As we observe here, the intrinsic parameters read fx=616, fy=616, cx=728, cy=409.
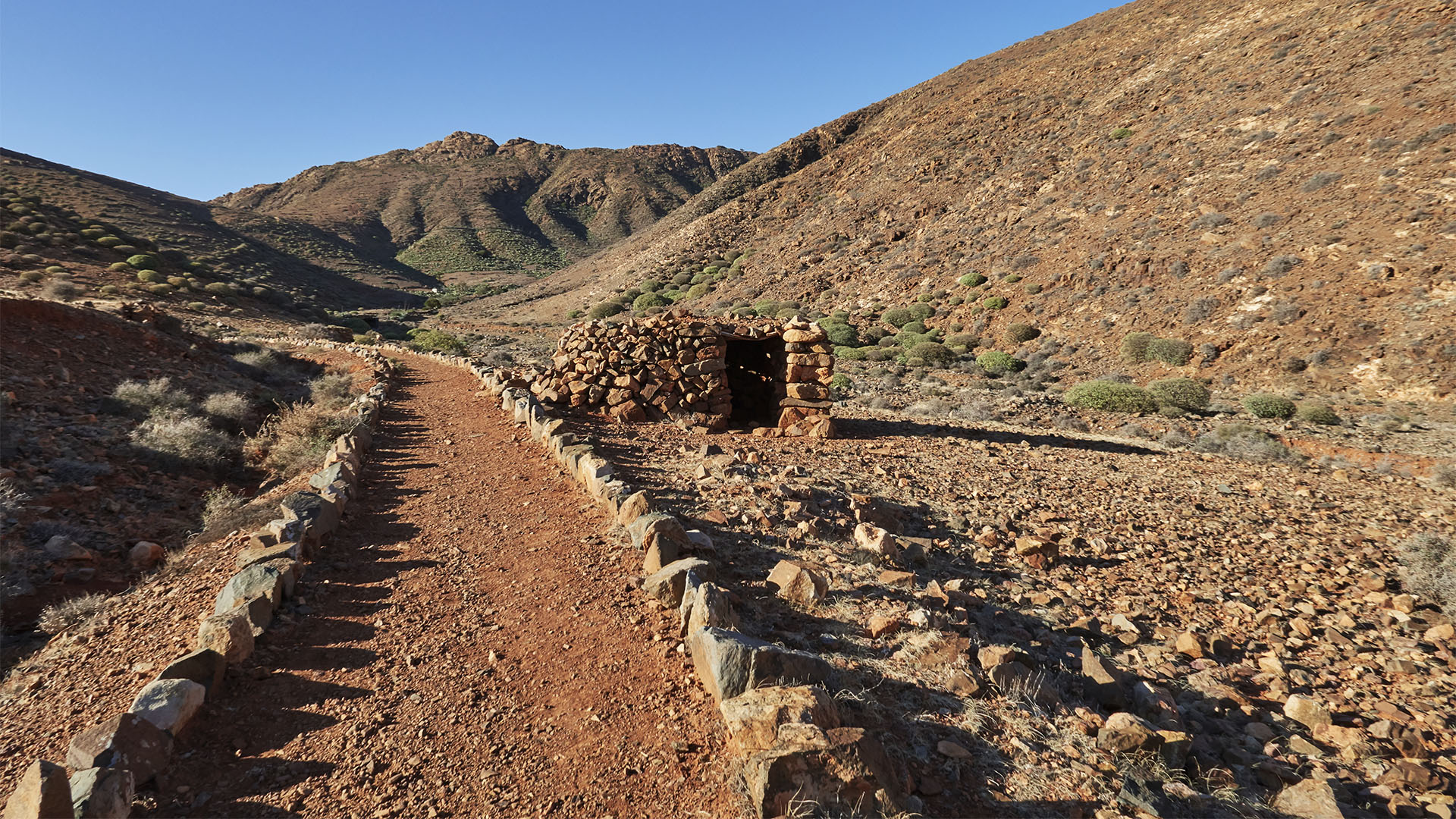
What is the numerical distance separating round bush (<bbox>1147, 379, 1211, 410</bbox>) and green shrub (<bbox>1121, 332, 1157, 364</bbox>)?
285 centimetres

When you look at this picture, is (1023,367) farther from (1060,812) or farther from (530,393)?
(1060,812)

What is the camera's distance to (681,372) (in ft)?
35.7

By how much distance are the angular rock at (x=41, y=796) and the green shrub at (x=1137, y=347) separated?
2252 centimetres

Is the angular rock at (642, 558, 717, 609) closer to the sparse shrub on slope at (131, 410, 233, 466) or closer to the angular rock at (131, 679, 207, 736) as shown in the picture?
the angular rock at (131, 679, 207, 736)

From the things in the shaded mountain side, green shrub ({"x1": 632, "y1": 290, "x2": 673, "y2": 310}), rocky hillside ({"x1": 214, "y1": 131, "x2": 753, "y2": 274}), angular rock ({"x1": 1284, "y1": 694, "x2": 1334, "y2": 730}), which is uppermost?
rocky hillside ({"x1": 214, "y1": 131, "x2": 753, "y2": 274})

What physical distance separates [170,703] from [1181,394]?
1915 centimetres

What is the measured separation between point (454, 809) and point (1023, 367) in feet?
70.9

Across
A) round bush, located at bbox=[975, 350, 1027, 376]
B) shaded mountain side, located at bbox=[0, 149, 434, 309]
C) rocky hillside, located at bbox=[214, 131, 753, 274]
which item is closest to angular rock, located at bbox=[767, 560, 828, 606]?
round bush, located at bbox=[975, 350, 1027, 376]

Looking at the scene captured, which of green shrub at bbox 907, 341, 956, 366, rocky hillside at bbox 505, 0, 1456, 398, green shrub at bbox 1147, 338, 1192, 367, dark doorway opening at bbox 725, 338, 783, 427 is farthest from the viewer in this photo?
green shrub at bbox 907, 341, 956, 366

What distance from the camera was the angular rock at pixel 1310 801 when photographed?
3.11m

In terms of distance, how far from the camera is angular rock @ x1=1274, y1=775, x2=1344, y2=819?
3.11 m

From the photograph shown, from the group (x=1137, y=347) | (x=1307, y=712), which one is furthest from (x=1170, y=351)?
(x=1307, y=712)

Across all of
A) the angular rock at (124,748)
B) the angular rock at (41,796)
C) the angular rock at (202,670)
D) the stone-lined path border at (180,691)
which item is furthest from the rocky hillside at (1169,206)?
the angular rock at (41,796)

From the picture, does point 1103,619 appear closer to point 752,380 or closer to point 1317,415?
point 752,380
